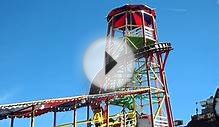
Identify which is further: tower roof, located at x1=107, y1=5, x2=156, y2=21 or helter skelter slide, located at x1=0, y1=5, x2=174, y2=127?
tower roof, located at x1=107, y1=5, x2=156, y2=21

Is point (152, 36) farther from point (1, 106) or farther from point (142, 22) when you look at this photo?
point (1, 106)

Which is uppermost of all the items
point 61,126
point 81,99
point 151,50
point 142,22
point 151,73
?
point 142,22

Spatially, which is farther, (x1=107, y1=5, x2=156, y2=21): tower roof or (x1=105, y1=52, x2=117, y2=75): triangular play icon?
(x1=107, y1=5, x2=156, y2=21): tower roof

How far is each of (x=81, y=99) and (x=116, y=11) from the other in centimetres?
1906

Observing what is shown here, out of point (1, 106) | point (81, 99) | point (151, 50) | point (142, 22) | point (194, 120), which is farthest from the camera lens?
point (194, 120)

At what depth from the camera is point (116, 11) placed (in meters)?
48.2

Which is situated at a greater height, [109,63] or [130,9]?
[130,9]

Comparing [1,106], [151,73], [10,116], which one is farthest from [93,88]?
[1,106]

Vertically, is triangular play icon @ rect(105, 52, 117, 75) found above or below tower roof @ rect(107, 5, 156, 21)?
below

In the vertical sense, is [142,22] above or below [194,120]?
above

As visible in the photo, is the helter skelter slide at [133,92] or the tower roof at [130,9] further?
the tower roof at [130,9]

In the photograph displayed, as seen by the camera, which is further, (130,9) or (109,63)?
(130,9)

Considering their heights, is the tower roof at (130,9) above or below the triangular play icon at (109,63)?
above

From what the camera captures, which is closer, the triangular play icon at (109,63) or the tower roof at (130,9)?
the triangular play icon at (109,63)
